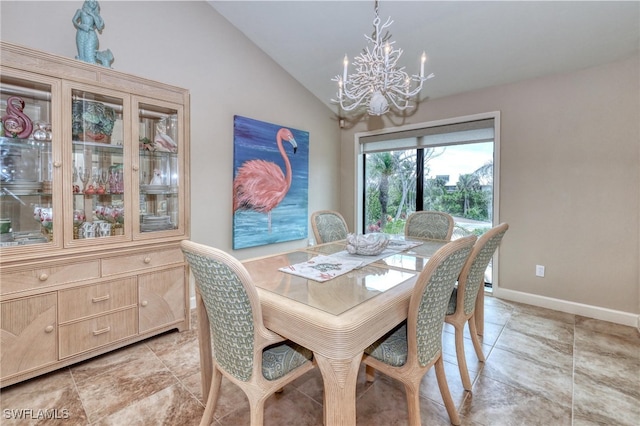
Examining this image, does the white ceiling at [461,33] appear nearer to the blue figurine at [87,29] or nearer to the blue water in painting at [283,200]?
the blue water in painting at [283,200]

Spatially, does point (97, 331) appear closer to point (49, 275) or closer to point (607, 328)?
point (49, 275)

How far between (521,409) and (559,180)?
2261 millimetres

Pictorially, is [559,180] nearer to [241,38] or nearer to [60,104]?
[241,38]

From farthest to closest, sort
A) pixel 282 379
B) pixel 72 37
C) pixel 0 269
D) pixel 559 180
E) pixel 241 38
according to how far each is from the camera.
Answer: pixel 241 38 < pixel 559 180 < pixel 72 37 < pixel 0 269 < pixel 282 379

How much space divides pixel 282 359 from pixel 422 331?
623 mm

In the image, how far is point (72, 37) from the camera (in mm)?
2092

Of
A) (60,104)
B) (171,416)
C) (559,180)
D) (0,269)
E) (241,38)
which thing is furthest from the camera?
(241,38)

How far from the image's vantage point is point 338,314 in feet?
3.28

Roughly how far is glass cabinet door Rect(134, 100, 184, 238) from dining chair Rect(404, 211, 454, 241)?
7.08 ft

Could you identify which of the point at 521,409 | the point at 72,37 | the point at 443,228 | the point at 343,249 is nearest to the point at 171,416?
the point at 343,249

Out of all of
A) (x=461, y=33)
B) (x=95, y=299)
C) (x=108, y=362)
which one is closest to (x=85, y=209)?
(x=95, y=299)

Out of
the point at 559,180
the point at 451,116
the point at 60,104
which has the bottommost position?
the point at 559,180

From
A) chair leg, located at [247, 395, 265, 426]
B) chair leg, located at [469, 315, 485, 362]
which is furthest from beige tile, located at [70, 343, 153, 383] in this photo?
chair leg, located at [469, 315, 485, 362]

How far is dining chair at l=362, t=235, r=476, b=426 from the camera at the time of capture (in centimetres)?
112
